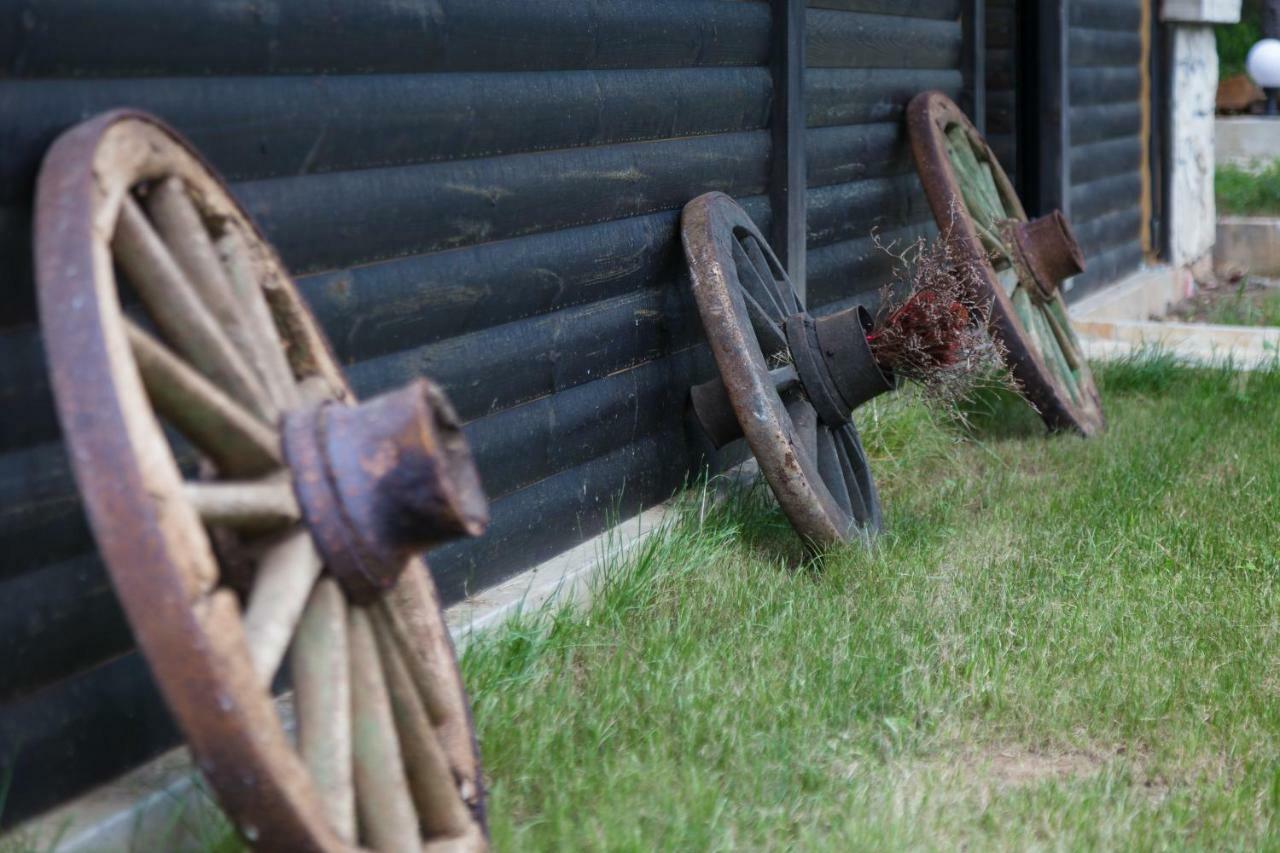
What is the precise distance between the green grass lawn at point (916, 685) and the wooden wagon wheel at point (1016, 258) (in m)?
0.62

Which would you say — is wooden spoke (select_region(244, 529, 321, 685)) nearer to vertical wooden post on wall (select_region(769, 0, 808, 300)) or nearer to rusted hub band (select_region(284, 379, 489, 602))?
rusted hub band (select_region(284, 379, 489, 602))

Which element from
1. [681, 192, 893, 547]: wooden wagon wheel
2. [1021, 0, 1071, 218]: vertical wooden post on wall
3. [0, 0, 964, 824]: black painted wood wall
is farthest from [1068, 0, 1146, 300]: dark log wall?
[681, 192, 893, 547]: wooden wagon wheel

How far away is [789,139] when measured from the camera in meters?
4.13

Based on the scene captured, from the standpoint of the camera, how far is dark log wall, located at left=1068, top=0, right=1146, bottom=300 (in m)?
6.91

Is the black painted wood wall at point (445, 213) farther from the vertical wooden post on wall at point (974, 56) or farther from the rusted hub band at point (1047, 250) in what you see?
the vertical wooden post on wall at point (974, 56)

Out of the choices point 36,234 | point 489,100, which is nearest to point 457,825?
point 36,234

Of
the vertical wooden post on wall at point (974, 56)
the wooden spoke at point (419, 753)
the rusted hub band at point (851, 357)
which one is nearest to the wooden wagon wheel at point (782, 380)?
the rusted hub band at point (851, 357)

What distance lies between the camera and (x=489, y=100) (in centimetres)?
291

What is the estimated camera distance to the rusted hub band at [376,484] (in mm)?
1792

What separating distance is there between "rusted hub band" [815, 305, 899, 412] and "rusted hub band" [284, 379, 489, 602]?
178 centimetres

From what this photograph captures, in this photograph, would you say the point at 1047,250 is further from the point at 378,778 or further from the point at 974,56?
the point at 378,778

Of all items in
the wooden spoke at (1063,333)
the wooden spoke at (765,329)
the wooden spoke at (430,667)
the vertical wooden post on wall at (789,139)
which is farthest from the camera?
the wooden spoke at (1063,333)

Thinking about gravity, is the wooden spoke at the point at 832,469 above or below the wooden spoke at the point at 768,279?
below

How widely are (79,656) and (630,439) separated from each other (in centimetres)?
167
